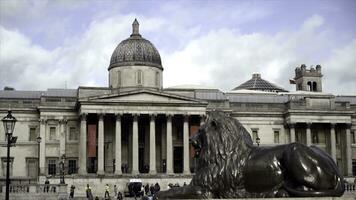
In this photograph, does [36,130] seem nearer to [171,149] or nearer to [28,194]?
[171,149]

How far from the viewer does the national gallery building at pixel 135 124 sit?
68875mm

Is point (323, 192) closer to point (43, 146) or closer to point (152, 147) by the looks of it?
point (152, 147)

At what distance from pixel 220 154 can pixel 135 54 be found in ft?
208

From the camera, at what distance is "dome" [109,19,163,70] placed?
2992 inches

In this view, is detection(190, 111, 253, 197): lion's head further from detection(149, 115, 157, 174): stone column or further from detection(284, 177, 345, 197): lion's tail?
detection(149, 115, 157, 174): stone column

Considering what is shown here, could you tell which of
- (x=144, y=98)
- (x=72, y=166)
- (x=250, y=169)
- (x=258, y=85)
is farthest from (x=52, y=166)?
(x=250, y=169)

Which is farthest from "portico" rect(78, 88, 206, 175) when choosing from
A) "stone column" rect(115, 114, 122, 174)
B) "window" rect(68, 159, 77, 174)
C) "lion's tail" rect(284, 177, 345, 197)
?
"lion's tail" rect(284, 177, 345, 197)

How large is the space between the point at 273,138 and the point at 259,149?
218 ft

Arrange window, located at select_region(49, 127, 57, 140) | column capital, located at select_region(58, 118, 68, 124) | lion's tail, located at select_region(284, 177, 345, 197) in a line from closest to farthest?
lion's tail, located at select_region(284, 177, 345, 197)
column capital, located at select_region(58, 118, 68, 124)
window, located at select_region(49, 127, 57, 140)

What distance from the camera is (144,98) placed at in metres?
69.9

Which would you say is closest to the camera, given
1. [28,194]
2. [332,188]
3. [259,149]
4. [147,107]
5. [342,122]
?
[332,188]

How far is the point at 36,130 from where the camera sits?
73562mm

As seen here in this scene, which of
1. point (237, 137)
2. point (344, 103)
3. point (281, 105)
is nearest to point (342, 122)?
point (344, 103)

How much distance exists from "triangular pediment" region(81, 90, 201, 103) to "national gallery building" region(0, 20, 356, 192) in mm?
110
